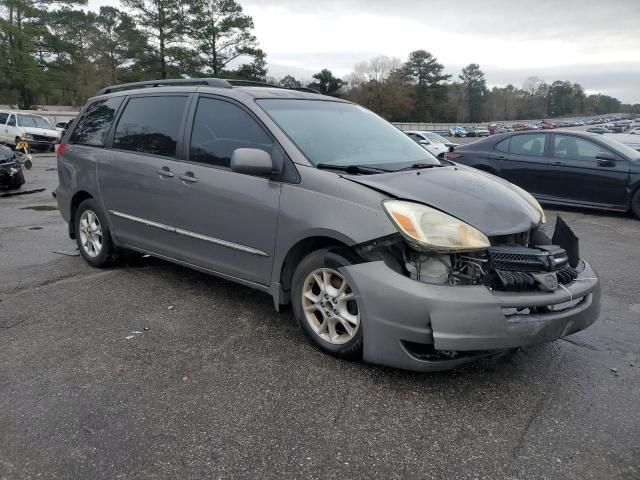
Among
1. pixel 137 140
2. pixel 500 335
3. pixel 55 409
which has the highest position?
pixel 137 140

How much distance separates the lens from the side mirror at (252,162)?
3.43m

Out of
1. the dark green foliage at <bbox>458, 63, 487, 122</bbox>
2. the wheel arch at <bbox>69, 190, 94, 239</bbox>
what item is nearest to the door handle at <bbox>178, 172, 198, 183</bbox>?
the wheel arch at <bbox>69, 190, 94, 239</bbox>

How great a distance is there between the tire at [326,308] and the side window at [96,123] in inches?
113

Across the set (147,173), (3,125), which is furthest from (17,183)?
(3,125)

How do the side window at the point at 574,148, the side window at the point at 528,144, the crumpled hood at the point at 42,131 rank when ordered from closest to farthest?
1. the side window at the point at 574,148
2. the side window at the point at 528,144
3. the crumpled hood at the point at 42,131

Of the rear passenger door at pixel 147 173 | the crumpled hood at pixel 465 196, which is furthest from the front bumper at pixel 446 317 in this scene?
the rear passenger door at pixel 147 173

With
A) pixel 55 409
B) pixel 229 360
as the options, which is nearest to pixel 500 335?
pixel 229 360

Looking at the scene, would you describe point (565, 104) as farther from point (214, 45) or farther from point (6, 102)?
point (6, 102)

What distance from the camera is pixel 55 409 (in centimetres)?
279

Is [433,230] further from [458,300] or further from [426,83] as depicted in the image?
[426,83]

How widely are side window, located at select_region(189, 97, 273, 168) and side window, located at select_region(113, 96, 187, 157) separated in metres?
0.25

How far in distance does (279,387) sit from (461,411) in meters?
1.02

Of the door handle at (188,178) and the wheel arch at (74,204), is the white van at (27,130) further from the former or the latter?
the door handle at (188,178)

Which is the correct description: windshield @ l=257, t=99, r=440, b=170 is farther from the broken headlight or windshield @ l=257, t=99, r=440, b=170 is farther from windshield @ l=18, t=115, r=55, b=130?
windshield @ l=18, t=115, r=55, b=130
